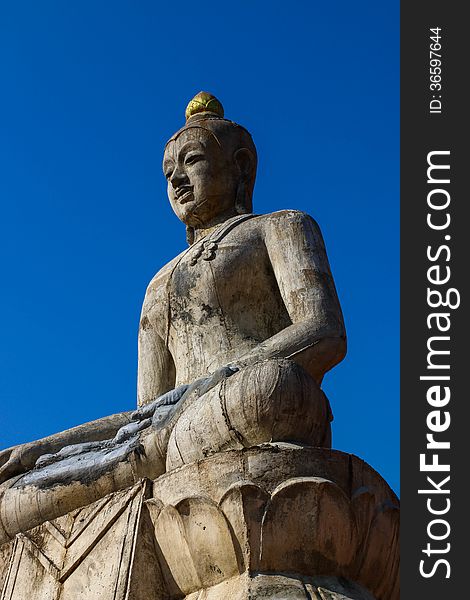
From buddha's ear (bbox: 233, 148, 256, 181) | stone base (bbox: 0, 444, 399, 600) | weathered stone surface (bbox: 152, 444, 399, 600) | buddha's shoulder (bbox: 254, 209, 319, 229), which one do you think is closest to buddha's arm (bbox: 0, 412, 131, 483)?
stone base (bbox: 0, 444, 399, 600)

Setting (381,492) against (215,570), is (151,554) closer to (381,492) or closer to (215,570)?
(215,570)

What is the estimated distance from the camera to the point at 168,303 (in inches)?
300

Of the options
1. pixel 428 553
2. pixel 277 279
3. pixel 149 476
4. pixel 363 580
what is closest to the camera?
pixel 428 553

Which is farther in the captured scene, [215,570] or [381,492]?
[381,492]

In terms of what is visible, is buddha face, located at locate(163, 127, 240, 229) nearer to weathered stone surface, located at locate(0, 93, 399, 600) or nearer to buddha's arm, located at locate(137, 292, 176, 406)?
weathered stone surface, located at locate(0, 93, 399, 600)

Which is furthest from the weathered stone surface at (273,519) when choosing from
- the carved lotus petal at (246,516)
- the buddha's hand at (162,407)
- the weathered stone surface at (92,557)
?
the buddha's hand at (162,407)

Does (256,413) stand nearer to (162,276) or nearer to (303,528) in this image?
(303,528)

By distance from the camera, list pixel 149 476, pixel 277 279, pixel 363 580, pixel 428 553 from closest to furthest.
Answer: pixel 428 553, pixel 363 580, pixel 149 476, pixel 277 279

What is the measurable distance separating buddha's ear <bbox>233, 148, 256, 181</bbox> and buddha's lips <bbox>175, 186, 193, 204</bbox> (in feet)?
1.42

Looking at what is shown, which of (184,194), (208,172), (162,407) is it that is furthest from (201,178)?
(162,407)

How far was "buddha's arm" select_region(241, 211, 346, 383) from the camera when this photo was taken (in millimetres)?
6684

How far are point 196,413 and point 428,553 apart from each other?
4.60 ft

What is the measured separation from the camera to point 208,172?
26.6ft

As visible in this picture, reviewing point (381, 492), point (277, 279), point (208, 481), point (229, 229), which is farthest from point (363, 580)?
point (229, 229)
